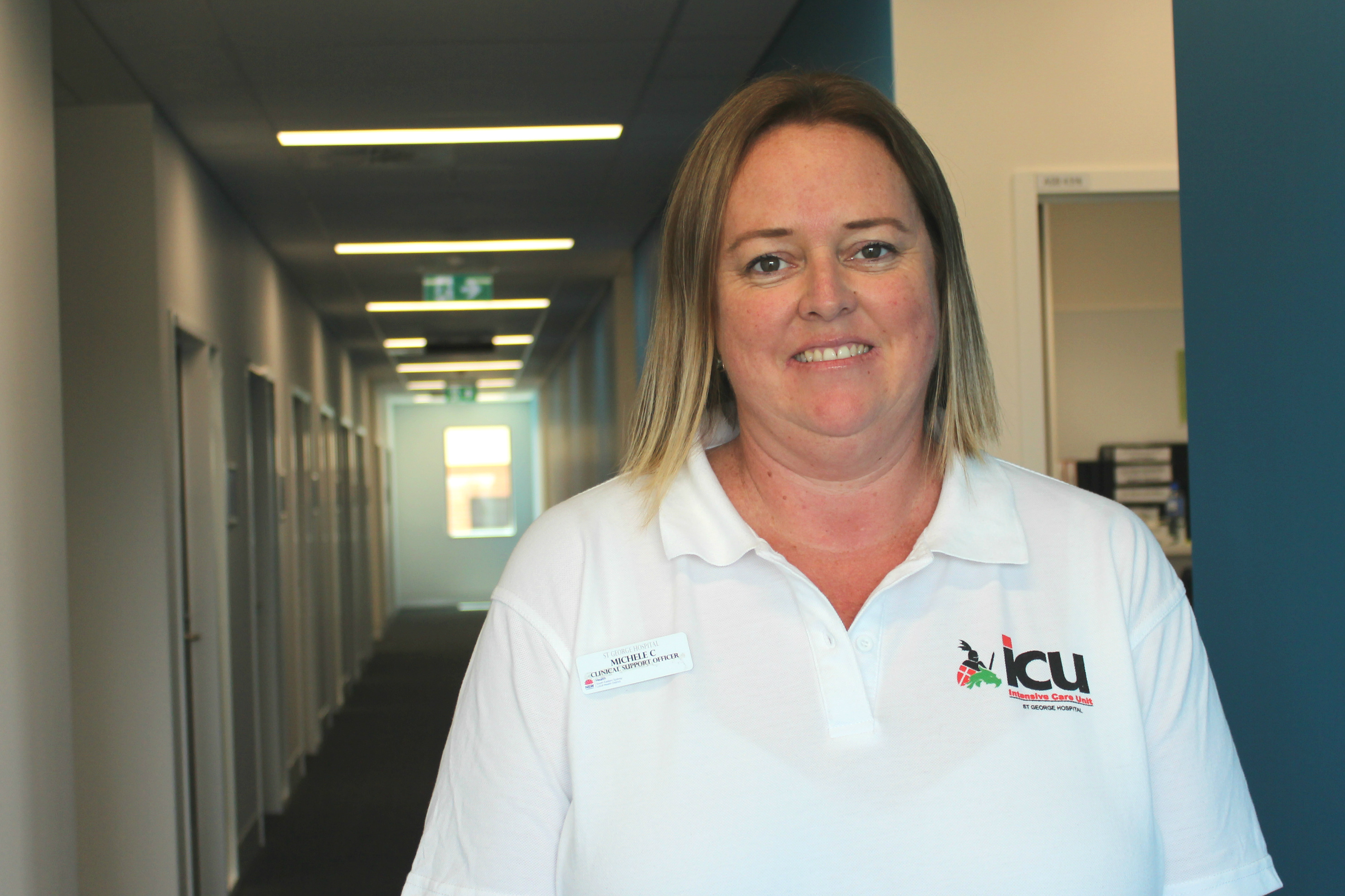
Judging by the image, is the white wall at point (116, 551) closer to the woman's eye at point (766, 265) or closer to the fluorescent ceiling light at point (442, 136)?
the fluorescent ceiling light at point (442, 136)

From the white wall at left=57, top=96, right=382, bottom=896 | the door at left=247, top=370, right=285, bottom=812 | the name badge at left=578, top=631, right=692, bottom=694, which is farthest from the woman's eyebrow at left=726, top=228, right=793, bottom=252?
the door at left=247, top=370, right=285, bottom=812

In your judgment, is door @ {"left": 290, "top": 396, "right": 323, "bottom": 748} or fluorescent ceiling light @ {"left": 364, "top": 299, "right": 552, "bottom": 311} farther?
fluorescent ceiling light @ {"left": 364, "top": 299, "right": 552, "bottom": 311}

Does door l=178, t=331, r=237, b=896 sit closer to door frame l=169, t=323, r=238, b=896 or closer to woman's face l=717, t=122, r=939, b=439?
door frame l=169, t=323, r=238, b=896

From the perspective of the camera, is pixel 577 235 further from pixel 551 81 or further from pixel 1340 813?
pixel 1340 813

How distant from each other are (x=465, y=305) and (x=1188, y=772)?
31.0ft

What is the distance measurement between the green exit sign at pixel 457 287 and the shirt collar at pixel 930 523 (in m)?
7.52

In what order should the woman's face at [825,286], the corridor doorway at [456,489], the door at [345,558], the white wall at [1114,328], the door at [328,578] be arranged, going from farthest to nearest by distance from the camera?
the corridor doorway at [456,489] → the door at [345,558] → the door at [328,578] → the white wall at [1114,328] → the woman's face at [825,286]

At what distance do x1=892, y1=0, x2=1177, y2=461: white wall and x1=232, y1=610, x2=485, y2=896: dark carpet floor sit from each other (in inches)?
104

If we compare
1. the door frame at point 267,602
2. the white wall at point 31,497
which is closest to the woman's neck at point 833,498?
the white wall at point 31,497

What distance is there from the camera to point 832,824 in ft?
3.88

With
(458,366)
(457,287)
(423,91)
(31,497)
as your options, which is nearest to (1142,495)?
(423,91)

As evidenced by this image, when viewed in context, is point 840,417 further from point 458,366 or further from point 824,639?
point 458,366

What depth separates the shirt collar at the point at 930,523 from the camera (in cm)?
131

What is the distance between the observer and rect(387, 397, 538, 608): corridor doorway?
69.8 ft
